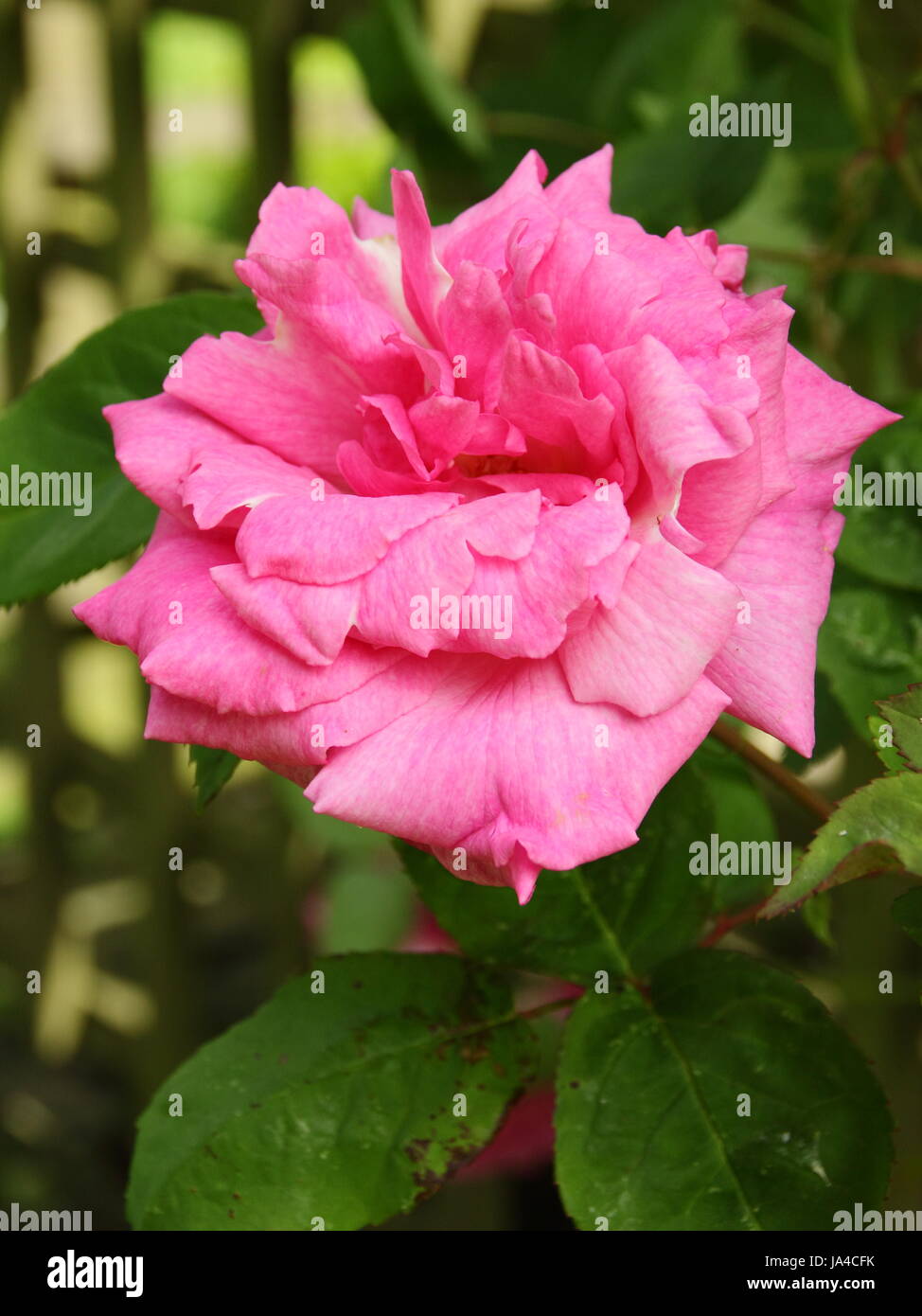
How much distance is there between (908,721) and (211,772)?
22 centimetres

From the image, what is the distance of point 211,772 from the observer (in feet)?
1.39

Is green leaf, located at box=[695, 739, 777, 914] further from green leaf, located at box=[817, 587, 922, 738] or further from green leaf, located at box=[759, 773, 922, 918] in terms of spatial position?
green leaf, located at box=[759, 773, 922, 918]

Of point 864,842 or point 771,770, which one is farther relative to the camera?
point 771,770

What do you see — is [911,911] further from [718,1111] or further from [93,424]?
[93,424]

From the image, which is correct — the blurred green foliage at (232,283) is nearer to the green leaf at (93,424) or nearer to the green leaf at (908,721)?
the green leaf at (908,721)

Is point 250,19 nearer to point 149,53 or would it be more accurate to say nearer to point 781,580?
point 149,53

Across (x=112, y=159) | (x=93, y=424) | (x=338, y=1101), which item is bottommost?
(x=338, y=1101)

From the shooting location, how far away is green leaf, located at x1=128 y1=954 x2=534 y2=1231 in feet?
1.41

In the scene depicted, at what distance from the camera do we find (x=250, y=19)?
121 centimetres

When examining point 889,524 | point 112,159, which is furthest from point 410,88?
point 112,159

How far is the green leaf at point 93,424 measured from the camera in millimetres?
484

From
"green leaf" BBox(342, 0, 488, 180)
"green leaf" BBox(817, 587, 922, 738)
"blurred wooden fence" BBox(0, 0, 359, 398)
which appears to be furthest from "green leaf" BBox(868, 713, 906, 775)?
"blurred wooden fence" BBox(0, 0, 359, 398)

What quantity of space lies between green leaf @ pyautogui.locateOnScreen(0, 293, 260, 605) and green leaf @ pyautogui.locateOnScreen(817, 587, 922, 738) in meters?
0.26
